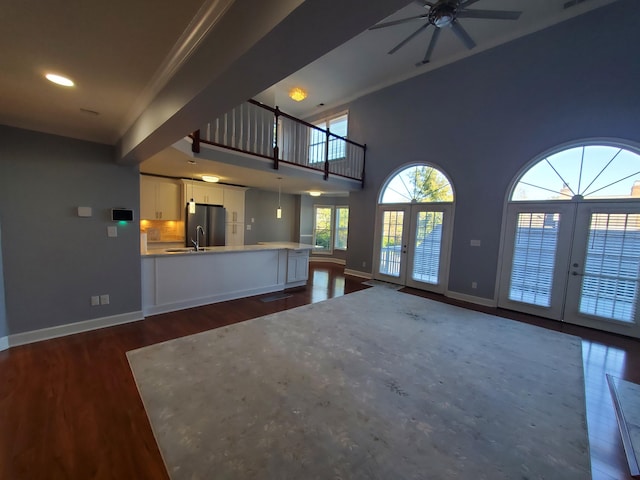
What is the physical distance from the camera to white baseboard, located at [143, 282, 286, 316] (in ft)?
12.7

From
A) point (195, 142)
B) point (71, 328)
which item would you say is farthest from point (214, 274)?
point (195, 142)

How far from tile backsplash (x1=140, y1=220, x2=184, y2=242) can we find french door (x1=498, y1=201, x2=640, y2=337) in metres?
6.95

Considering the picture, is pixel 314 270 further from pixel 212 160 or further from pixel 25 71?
pixel 25 71

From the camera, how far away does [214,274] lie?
446 centimetres

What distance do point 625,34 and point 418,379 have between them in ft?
18.3

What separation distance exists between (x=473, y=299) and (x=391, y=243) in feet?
6.94

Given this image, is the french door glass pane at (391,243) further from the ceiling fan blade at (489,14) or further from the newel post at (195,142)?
the newel post at (195,142)

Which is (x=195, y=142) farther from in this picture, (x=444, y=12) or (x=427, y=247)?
(x=427, y=247)

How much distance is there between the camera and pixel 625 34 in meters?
3.68

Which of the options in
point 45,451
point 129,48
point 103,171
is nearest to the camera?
point 129,48

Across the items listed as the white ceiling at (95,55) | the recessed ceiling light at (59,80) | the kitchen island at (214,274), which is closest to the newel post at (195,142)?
the white ceiling at (95,55)

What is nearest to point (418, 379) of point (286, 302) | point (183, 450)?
point (183, 450)

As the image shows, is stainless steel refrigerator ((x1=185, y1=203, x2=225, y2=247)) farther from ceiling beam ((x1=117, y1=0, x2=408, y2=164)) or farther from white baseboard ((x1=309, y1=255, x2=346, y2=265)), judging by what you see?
ceiling beam ((x1=117, y1=0, x2=408, y2=164))

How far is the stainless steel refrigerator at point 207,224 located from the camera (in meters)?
6.00
